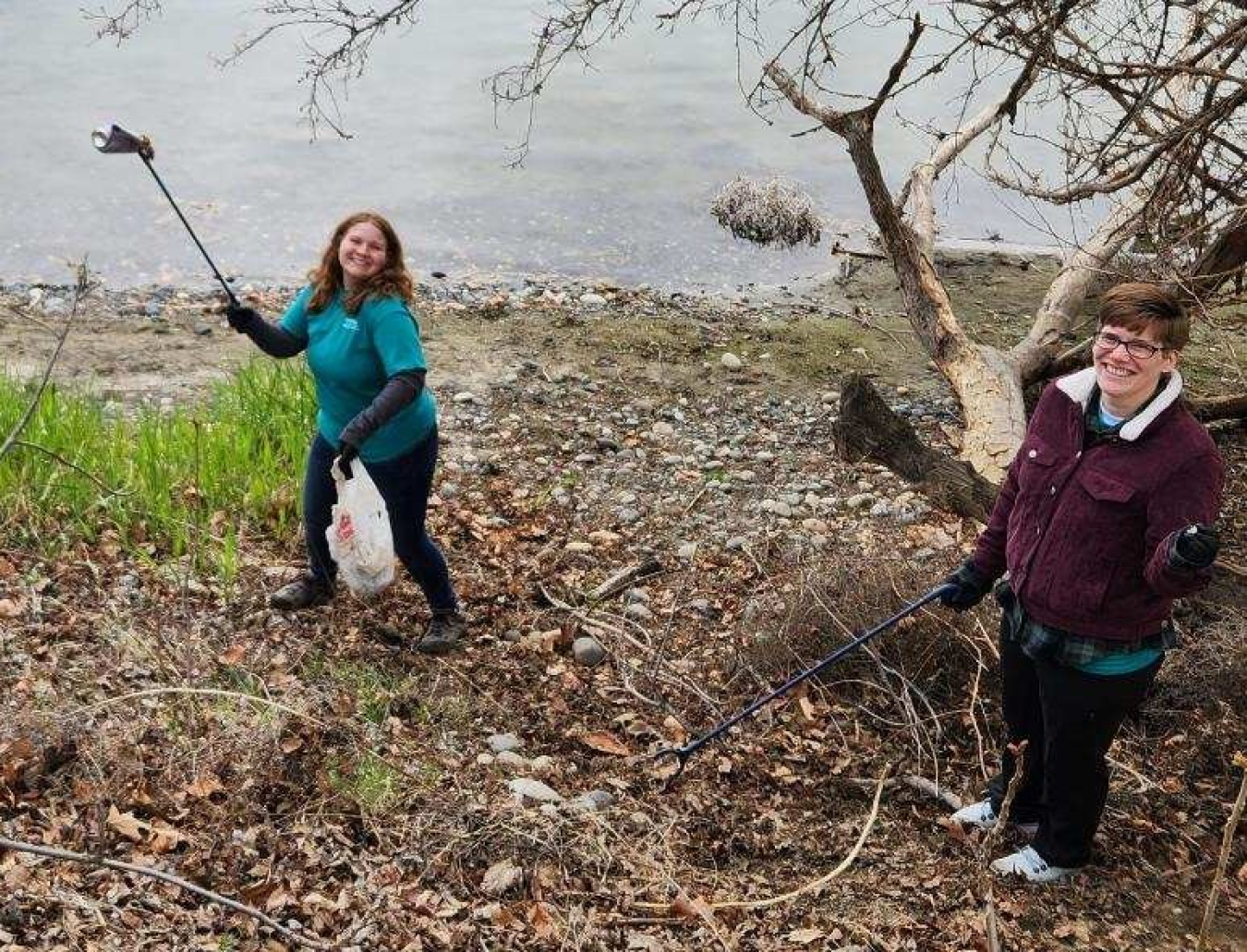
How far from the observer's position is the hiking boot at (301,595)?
5008 millimetres

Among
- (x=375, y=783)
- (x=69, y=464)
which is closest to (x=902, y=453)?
(x=375, y=783)

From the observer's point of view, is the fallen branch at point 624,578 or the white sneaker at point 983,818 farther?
the fallen branch at point 624,578

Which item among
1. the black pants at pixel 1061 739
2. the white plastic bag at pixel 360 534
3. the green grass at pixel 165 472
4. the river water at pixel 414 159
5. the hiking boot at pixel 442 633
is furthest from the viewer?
→ the river water at pixel 414 159

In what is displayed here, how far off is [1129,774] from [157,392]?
5585 mm

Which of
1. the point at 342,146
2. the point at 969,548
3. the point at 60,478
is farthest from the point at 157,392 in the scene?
the point at 342,146

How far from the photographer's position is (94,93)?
1396cm

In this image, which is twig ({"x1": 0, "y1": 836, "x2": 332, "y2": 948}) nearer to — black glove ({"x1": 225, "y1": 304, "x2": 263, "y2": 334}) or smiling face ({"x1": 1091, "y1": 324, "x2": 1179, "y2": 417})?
black glove ({"x1": 225, "y1": 304, "x2": 263, "y2": 334})

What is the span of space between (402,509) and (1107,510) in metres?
2.43

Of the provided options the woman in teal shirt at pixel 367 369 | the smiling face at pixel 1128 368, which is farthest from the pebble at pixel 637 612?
the smiling face at pixel 1128 368

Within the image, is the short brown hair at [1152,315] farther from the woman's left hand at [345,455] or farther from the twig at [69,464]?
the twig at [69,464]

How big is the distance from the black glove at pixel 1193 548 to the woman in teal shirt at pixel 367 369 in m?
2.37

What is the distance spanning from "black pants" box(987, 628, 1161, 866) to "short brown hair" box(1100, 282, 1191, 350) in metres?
0.90

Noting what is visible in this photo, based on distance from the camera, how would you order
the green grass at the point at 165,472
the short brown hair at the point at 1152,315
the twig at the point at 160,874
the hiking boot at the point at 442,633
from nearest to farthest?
the twig at the point at 160,874 → the short brown hair at the point at 1152,315 → the hiking boot at the point at 442,633 → the green grass at the point at 165,472

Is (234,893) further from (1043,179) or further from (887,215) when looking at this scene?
(1043,179)
